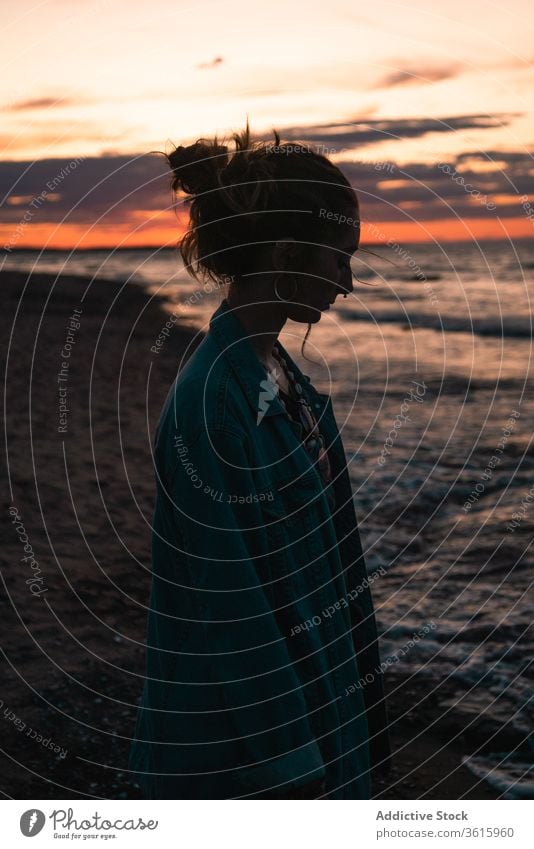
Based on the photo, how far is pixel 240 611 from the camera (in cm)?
197

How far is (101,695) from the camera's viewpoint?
4426 mm

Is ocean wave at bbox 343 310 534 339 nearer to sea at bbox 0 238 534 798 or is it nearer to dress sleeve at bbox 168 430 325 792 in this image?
sea at bbox 0 238 534 798

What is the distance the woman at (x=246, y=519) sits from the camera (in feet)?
6.48

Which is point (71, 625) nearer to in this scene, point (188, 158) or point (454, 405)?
point (188, 158)

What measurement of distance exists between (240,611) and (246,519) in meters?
0.20

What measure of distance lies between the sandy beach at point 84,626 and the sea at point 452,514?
0.55ft

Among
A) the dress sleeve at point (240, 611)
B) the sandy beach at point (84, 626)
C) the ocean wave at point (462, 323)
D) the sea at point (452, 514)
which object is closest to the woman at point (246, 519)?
the dress sleeve at point (240, 611)

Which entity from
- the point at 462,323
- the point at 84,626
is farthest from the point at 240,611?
the point at 462,323

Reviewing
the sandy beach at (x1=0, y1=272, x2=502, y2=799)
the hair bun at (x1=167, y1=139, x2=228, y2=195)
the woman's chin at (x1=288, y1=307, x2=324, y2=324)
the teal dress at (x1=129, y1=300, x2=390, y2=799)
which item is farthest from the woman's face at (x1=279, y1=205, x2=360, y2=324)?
the sandy beach at (x1=0, y1=272, x2=502, y2=799)

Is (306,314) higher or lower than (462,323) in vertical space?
higher

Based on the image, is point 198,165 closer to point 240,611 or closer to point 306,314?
point 306,314

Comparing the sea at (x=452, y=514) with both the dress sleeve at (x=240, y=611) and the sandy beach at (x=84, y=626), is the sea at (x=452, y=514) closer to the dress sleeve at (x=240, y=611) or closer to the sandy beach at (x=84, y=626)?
the sandy beach at (x=84, y=626)
